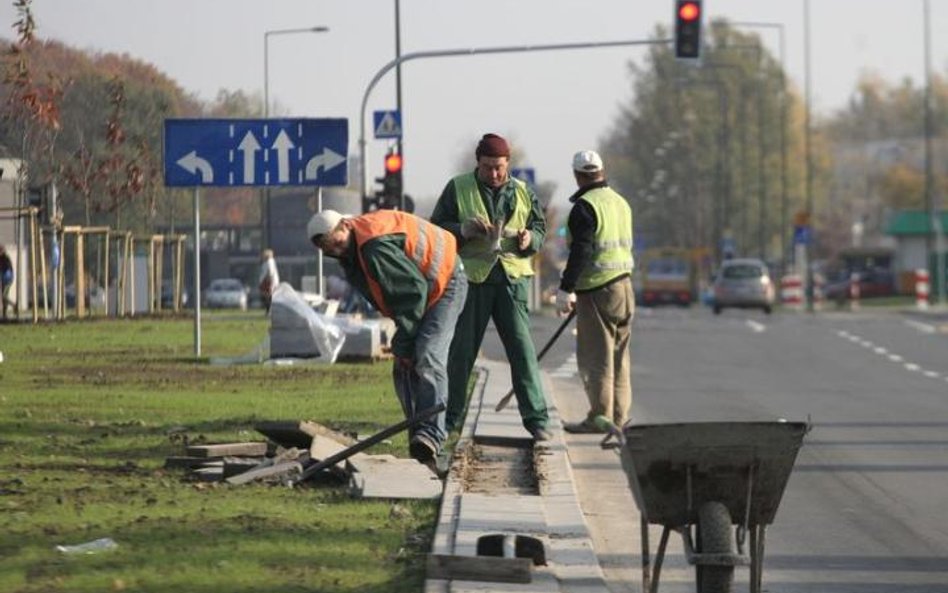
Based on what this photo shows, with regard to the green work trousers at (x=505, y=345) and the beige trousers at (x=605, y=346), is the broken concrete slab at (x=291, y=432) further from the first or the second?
the beige trousers at (x=605, y=346)

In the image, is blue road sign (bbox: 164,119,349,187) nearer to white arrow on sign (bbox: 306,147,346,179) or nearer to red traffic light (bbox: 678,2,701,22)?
white arrow on sign (bbox: 306,147,346,179)

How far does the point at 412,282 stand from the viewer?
11.8 metres

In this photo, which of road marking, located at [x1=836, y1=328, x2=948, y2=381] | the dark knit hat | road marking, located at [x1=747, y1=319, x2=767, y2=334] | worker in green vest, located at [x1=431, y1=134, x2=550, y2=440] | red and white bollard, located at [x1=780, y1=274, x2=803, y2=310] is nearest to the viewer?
the dark knit hat

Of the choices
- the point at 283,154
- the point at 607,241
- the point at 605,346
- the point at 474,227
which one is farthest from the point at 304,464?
the point at 283,154

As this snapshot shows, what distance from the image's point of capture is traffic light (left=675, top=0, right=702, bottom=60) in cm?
3566

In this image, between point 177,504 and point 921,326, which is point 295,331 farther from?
point 921,326

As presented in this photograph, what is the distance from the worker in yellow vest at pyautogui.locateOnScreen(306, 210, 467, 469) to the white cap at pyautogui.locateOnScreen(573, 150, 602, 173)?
3364mm

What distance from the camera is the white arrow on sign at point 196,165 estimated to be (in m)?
27.8

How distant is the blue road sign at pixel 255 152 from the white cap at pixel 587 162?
1161 cm

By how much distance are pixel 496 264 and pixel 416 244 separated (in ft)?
9.62

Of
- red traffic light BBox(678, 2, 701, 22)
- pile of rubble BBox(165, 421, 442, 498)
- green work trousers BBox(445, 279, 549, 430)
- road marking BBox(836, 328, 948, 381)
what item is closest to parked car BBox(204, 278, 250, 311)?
road marking BBox(836, 328, 948, 381)

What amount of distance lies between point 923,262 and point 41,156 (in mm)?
79929

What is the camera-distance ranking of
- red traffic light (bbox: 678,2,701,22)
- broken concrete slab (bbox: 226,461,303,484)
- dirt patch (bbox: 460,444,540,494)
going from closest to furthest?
1. broken concrete slab (bbox: 226,461,303,484)
2. dirt patch (bbox: 460,444,540,494)
3. red traffic light (bbox: 678,2,701,22)

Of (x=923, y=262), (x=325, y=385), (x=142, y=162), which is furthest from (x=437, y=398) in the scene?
(x=923, y=262)
